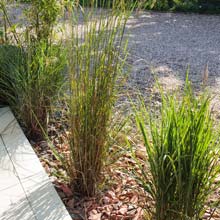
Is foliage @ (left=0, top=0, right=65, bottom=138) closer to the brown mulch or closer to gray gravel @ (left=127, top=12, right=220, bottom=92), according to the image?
the brown mulch

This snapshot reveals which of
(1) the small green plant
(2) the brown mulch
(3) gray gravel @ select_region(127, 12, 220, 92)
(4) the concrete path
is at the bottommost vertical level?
(3) gray gravel @ select_region(127, 12, 220, 92)

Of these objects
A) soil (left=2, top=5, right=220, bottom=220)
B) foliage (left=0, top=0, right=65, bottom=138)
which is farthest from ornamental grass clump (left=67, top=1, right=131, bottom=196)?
foliage (left=0, top=0, right=65, bottom=138)

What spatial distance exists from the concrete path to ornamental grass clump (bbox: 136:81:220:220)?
20.3 inches

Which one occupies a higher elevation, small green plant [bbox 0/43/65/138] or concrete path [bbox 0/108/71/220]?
small green plant [bbox 0/43/65/138]

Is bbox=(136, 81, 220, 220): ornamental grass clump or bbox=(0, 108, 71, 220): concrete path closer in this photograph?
bbox=(136, 81, 220, 220): ornamental grass clump

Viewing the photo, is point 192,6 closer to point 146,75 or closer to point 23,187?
point 146,75

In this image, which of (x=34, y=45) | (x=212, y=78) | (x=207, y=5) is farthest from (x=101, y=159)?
(x=207, y=5)

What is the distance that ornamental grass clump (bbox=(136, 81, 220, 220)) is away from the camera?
1524 millimetres

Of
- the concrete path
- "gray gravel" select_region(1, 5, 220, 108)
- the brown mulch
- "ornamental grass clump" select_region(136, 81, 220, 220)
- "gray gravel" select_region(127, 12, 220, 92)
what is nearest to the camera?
"ornamental grass clump" select_region(136, 81, 220, 220)

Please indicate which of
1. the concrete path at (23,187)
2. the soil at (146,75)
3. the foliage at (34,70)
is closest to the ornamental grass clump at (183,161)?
the soil at (146,75)

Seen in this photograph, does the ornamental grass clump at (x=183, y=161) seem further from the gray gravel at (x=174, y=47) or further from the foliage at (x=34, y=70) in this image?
the gray gravel at (x=174, y=47)

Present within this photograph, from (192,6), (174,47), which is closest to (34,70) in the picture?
(174,47)

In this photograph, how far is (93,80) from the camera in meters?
1.89

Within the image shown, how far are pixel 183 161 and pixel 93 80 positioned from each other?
2.00 ft
